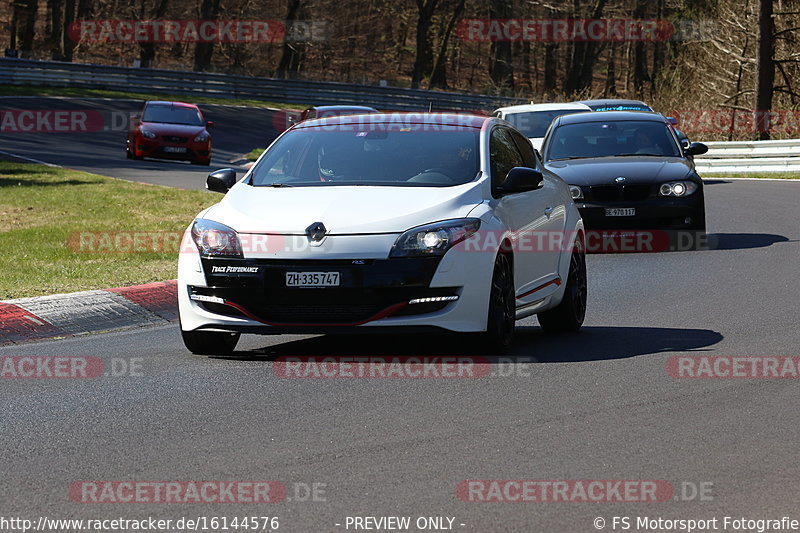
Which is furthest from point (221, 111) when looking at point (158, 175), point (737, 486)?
point (737, 486)

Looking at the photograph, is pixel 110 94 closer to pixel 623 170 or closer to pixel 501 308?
pixel 623 170

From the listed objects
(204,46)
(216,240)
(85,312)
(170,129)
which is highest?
(216,240)

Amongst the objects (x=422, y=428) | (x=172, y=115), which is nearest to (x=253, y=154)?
(x=172, y=115)

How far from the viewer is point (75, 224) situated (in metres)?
18.1

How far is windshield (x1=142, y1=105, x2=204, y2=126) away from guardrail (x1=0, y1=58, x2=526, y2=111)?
59.1 feet

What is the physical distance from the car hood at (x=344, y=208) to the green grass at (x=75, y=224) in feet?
10.8

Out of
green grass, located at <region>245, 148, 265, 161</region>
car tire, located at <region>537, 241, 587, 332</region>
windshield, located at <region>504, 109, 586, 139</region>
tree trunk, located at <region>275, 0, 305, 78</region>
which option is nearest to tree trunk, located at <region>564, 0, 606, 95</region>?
tree trunk, located at <region>275, 0, 305, 78</region>

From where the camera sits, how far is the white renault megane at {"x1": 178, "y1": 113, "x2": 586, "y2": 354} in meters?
8.65

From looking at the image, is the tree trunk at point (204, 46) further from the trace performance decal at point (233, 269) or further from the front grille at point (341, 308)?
the front grille at point (341, 308)

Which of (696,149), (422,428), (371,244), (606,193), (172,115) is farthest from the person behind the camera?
(172,115)

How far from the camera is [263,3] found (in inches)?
3932

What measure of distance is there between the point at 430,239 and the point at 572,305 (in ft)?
7.39

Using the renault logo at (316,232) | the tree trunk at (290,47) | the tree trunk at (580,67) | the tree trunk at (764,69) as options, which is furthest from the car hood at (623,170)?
Answer: the tree trunk at (580,67)

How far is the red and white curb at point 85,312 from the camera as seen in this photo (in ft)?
34.3
